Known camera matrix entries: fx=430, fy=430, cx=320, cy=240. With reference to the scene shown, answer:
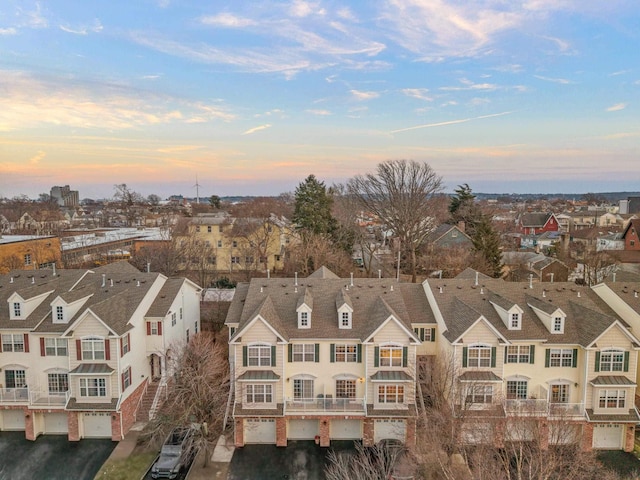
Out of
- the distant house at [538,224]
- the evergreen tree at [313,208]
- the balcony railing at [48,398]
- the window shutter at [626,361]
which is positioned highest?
the evergreen tree at [313,208]

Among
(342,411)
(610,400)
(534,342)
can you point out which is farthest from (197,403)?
(610,400)

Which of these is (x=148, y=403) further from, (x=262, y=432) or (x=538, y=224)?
(x=538, y=224)

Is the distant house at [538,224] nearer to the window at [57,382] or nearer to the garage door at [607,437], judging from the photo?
the garage door at [607,437]

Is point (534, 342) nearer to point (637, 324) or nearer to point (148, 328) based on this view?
point (637, 324)

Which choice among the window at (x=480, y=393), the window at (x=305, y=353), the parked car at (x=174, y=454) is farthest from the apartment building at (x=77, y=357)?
the window at (x=480, y=393)

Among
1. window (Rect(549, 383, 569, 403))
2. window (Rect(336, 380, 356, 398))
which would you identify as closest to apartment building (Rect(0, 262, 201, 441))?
window (Rect(336, 380, 356, 398))

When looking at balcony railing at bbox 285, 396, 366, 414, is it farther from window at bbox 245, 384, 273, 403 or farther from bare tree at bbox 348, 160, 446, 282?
bare tree at bbox 348, 160, 446, 282
